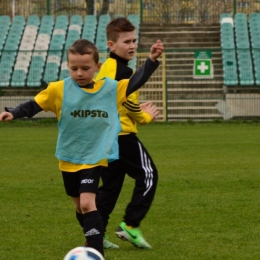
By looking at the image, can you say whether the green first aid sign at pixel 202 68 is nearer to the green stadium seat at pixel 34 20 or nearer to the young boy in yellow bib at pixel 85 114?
the green stadium seat at pixel 34 20

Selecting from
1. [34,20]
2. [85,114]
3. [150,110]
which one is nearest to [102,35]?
[34,20]

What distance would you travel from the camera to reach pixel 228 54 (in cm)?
2394

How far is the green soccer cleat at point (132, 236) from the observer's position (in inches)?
230

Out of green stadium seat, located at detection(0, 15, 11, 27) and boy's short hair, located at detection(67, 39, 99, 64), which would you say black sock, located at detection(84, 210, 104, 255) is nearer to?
boy's short hair, located at detection(67, 39, 99, 64)

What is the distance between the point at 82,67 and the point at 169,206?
3023 millimetres

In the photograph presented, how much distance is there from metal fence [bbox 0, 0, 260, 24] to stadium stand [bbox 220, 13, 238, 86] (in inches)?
56.6

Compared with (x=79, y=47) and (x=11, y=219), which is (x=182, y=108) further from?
(x=79, y=47)

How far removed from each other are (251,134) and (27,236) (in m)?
11.9

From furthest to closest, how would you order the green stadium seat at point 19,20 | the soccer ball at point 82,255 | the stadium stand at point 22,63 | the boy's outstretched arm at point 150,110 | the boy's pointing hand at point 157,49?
the green stadium seat at point 19,20, the stadium stand at point 22,63, the boy's outstretched arm at point 150,110, the boy's pointing hand at point 157,49, the soccer ball at point 82,255

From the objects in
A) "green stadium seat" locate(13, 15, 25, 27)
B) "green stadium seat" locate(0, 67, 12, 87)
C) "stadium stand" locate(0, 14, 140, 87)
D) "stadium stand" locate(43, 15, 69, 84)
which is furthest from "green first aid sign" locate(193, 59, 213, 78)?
"green stadium seat" locate(13, 15, 25, 27)

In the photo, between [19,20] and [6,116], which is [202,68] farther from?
[6,116]

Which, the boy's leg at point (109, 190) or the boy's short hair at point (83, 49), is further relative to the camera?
the boy's leg at point (109, 190)

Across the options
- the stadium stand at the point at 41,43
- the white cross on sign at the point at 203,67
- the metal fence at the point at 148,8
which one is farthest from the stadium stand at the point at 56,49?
the white cross on sign at the point at 203,67

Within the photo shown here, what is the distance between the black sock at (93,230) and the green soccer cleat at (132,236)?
818 mm
